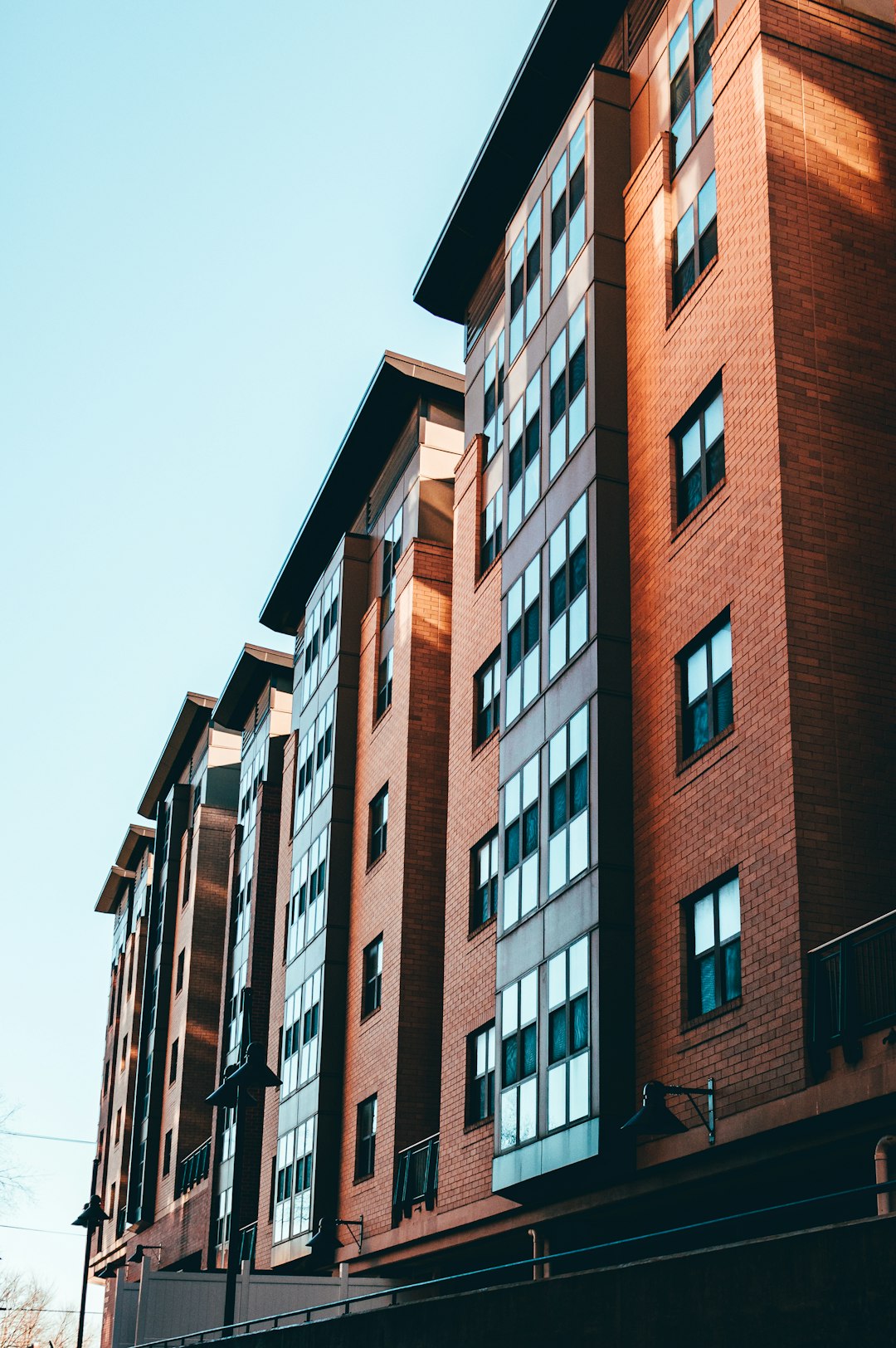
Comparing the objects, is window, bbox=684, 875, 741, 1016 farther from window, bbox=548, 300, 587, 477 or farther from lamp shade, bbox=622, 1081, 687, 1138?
window, bbox=548, 300, 587, 477

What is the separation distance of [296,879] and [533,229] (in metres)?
19.2

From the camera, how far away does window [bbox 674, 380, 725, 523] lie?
67.3ft

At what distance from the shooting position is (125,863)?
7850 centimetres

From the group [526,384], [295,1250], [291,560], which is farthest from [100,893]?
[526,384]

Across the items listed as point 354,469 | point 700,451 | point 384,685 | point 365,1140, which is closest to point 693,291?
point 700,451

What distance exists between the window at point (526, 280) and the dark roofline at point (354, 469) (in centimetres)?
844

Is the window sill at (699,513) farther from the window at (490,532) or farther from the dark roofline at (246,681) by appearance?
the dark roofline at (246,681)

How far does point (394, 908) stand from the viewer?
3262 centimetres

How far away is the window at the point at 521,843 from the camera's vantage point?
23.6 metres

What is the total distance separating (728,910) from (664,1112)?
8.28 feet

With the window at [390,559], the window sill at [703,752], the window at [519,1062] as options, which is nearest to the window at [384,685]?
the window at [390,559]

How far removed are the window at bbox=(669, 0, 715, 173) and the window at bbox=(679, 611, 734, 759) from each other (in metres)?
7.79

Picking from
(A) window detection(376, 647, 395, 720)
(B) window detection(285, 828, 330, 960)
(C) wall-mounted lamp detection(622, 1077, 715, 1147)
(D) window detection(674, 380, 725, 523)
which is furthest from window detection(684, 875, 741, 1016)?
(B) window detection(285, 828, 330, 960)

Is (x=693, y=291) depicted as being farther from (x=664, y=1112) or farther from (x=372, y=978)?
(x=372, y=978)
